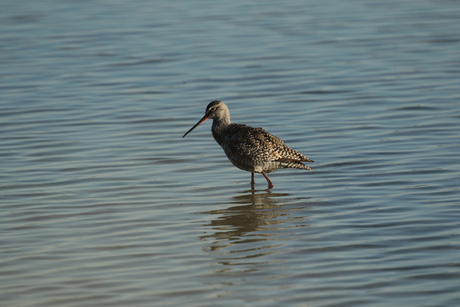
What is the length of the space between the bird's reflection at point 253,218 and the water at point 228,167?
39 mm

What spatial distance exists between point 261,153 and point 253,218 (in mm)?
1338

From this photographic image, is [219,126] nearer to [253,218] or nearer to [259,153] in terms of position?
[259,153]

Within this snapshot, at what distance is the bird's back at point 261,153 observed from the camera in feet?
32.3

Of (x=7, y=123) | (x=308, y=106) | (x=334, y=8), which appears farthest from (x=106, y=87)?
(x=334, y=8)

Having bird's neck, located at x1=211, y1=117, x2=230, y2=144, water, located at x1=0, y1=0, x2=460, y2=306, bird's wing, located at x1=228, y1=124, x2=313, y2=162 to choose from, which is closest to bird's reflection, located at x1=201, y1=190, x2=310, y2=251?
water, located at x1=0, y1=0, x2=460, y2=306

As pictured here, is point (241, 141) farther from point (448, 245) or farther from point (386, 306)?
point (386, 306)

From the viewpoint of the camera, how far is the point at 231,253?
24.6 ft

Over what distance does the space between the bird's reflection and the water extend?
0.13 ft

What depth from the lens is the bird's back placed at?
388 inches

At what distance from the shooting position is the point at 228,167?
36.2 ft

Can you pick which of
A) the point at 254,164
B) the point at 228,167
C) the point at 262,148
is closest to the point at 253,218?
the point at 254,164

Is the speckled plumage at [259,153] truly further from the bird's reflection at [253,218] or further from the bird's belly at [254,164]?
the bird's reflection at [253,218]

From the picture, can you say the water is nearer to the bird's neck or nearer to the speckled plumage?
the speckled plumage

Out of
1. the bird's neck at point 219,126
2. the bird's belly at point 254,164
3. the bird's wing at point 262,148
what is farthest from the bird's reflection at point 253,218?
the bird's neck at point 219,126
